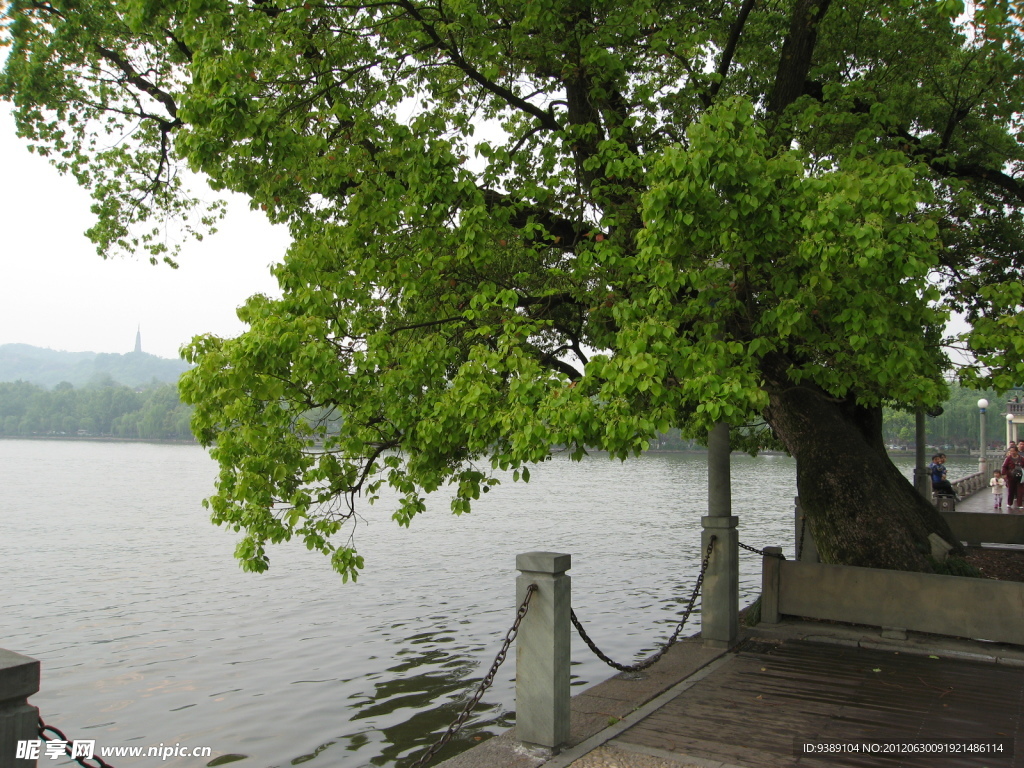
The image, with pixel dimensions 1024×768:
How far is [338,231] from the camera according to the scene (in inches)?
363

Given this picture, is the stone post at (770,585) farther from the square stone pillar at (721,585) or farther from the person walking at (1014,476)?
the person walking at (1014,476)

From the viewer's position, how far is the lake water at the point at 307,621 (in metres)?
10.1

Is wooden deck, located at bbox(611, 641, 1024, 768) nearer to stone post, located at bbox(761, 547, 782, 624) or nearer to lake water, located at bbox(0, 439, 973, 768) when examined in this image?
stone post, located at bbox(761, 547, 782, 624)

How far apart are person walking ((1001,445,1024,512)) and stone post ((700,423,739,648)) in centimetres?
1986

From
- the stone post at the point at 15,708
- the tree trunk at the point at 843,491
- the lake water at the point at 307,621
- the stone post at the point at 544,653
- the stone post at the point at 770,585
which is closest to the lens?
the stone post at the point at 15,708

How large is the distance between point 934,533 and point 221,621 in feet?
40.2

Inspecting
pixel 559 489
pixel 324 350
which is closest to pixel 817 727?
pixel 324 350

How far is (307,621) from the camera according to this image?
1574cm

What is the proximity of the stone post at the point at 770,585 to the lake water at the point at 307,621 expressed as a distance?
2401 millimetres

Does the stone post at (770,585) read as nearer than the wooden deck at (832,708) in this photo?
No

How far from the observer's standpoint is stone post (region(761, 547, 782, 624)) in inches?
388

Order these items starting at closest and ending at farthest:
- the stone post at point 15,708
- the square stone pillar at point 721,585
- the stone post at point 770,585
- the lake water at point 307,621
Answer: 1. the stone post at point 15,708
2. the square stone pillar at point 721,585
3. the stone post at point 770,585
4. the lake water at point 307,621

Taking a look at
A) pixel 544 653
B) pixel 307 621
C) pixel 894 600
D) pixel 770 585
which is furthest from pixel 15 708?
pixel 307 621

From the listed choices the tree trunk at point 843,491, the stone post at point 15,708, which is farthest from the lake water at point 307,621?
the stone post at point 15,708
